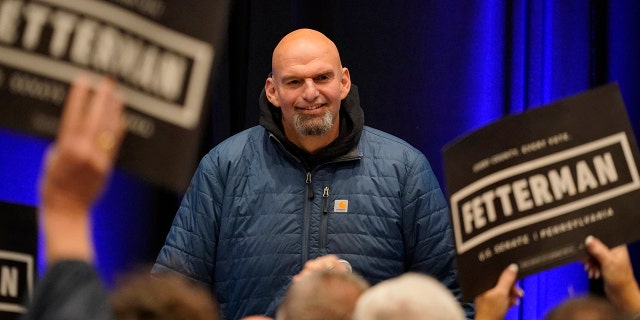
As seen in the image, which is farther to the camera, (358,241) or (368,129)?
(368,129)

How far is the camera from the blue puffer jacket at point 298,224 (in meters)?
3.62

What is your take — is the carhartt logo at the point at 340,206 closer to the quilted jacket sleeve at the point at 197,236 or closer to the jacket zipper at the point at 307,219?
the jacket zipper at the point at 307,219

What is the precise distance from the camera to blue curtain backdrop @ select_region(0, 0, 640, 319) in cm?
481

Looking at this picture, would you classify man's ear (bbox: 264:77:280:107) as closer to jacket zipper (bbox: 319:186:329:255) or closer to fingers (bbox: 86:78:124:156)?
jacket zipper (bbox: 319:186:329:255)

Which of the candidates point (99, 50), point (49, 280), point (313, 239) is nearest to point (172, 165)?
point (99, 50)

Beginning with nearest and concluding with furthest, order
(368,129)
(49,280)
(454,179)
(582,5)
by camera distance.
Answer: (49,280), (454,179), (368,129), (582,5)

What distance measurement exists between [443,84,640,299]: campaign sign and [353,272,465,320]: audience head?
2.48 ft

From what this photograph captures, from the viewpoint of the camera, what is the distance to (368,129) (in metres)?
3.90

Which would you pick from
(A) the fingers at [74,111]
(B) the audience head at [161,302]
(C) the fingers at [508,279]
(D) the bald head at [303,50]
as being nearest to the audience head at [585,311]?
(B) the audience head at [161,302]

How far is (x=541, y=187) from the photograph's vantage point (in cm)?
265

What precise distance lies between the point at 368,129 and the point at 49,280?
2.30 m

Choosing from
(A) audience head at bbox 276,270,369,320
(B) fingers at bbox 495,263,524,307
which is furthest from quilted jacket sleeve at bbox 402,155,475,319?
(A) audience head at bbox 276,270,369,320

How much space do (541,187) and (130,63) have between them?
111 cm

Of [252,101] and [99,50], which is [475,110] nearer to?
[252,101]
